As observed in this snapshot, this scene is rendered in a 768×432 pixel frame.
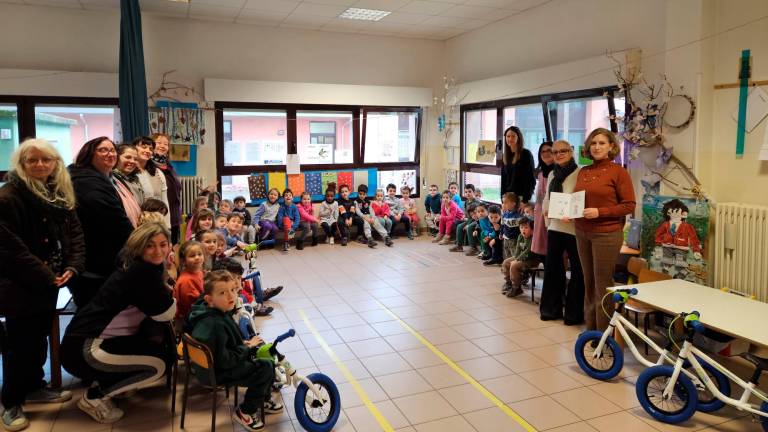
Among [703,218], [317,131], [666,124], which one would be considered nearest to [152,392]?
[703,218]

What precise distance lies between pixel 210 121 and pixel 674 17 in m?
5.87

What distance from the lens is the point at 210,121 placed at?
25.9ft

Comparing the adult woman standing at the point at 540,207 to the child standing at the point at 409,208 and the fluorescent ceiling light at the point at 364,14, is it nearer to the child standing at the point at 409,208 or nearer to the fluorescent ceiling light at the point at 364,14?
the fluorescent ceiling light at the point at 364,14

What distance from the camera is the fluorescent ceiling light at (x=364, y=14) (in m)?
7.21

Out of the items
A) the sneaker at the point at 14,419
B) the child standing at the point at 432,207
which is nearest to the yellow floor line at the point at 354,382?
the sneaker at the point at 14,419

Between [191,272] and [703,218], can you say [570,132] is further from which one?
[191,272]

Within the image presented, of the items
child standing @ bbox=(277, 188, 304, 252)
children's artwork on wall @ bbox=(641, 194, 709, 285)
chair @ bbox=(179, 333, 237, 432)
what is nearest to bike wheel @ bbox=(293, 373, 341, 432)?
chair @ bbox=(179, 333, 237, 432)

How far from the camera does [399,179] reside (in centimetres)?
939

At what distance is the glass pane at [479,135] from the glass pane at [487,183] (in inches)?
8.8

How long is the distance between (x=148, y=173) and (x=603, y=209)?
3.42 m

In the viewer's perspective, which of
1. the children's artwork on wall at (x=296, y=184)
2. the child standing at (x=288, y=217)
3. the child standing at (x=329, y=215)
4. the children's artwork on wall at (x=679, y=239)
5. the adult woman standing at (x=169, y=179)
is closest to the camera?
the children's artwork on wall at (x=679, y=239)

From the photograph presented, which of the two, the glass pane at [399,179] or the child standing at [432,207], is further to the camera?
the glass pane at [399,179]

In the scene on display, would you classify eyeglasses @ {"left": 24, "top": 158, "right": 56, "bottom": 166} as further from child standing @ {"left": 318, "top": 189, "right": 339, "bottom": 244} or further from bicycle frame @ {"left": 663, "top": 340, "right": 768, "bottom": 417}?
child standing @ {"left": 318, "top": 189, "right": 339, "bottom": 244}

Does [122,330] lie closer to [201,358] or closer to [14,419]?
[201,358]
